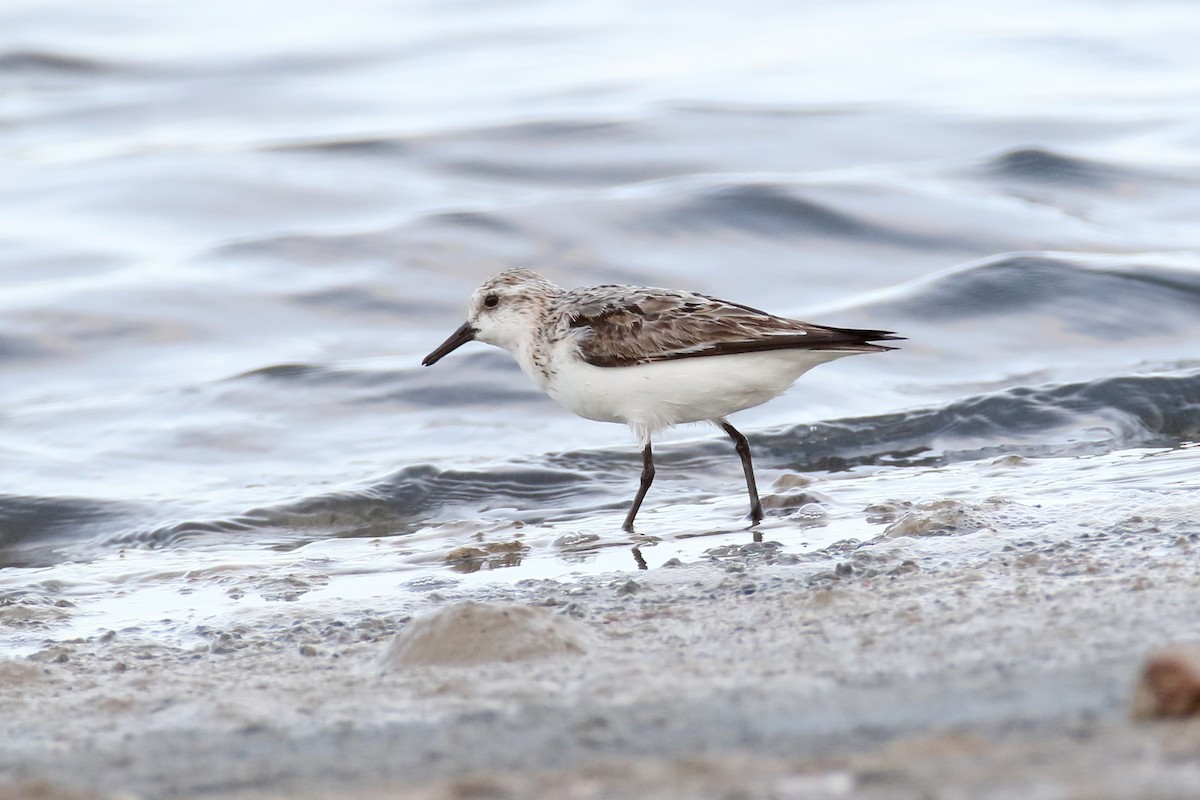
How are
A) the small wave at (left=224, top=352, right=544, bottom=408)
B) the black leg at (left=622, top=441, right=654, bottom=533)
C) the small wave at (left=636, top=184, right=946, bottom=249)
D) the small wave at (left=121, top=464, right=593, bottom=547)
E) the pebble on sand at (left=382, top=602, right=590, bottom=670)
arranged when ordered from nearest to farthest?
1. the pebble on sand at (left=382, top=602, right=590, bottom=670)
2. the black leg at (left=622, top=441, right=654, bottom=533)
3. the small wave at (left=121, top=464, right=593, bottom=547)
4. the small wave at (left=224, top=352, right=544, bottom=408)
5. the small wave at (left=636, top=184, right=946, bottom=249)

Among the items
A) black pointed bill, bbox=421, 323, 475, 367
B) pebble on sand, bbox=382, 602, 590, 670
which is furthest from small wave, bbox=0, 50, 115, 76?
pebble on sand, bbox=382, 602, 590, 670

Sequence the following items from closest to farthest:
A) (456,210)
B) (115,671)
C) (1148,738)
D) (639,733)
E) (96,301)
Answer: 1. (1148,738)
2. (639,733)
3. (115,671)
4. (96,301)
5. (456,210)

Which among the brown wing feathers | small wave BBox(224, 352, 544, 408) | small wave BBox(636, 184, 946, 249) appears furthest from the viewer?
small wave BBox(636, 184, 946, 249)

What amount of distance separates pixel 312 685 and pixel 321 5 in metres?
21.1

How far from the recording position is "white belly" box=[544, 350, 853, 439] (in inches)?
237

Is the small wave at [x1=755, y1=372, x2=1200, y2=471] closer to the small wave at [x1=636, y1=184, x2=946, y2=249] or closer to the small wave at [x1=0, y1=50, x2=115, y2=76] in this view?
the small wave at [x1=636, y1=184, x2=946, y2=249]

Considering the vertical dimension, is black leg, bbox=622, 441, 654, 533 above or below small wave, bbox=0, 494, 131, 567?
above

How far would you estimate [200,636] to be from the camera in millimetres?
4656

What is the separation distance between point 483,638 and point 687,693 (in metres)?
0.70

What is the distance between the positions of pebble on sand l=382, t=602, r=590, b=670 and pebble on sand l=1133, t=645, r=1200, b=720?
149 centimetres

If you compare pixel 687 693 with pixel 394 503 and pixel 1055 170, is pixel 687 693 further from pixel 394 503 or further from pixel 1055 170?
pixel 1055 170

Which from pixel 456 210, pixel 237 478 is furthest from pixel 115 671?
pixel 456 210

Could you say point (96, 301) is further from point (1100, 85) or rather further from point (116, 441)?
point (1100, 85)

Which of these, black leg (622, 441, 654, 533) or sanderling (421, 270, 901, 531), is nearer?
sanderling (421, 270, 901, 531)
